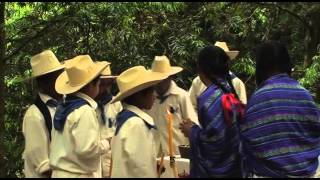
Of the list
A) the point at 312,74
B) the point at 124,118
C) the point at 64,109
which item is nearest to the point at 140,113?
the point at 124,118

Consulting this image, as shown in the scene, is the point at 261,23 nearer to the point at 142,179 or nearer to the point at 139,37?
the point at 139,37

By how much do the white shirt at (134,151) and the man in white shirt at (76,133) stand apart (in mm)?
225

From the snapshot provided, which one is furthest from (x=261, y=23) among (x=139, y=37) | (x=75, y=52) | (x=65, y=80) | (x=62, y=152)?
(x=62, y=152)

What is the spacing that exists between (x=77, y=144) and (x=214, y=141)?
3.14ft

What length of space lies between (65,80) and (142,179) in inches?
48.0

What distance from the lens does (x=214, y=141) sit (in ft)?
12.2

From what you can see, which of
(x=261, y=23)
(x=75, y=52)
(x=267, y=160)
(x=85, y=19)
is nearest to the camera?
(x=267, y=160)

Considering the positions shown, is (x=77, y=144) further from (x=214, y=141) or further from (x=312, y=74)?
(x=312, y=74)

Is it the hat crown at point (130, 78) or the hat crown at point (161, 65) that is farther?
the hat crown at point (161, 65)

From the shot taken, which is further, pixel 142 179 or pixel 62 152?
pixel 62 152

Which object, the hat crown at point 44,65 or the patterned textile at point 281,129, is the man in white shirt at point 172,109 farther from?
the patterned textile at point 281,129

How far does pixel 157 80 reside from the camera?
13.3 ft

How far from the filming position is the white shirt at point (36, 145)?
169 inches

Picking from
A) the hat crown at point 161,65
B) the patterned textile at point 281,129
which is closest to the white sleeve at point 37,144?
the hat crown at point 161,65
